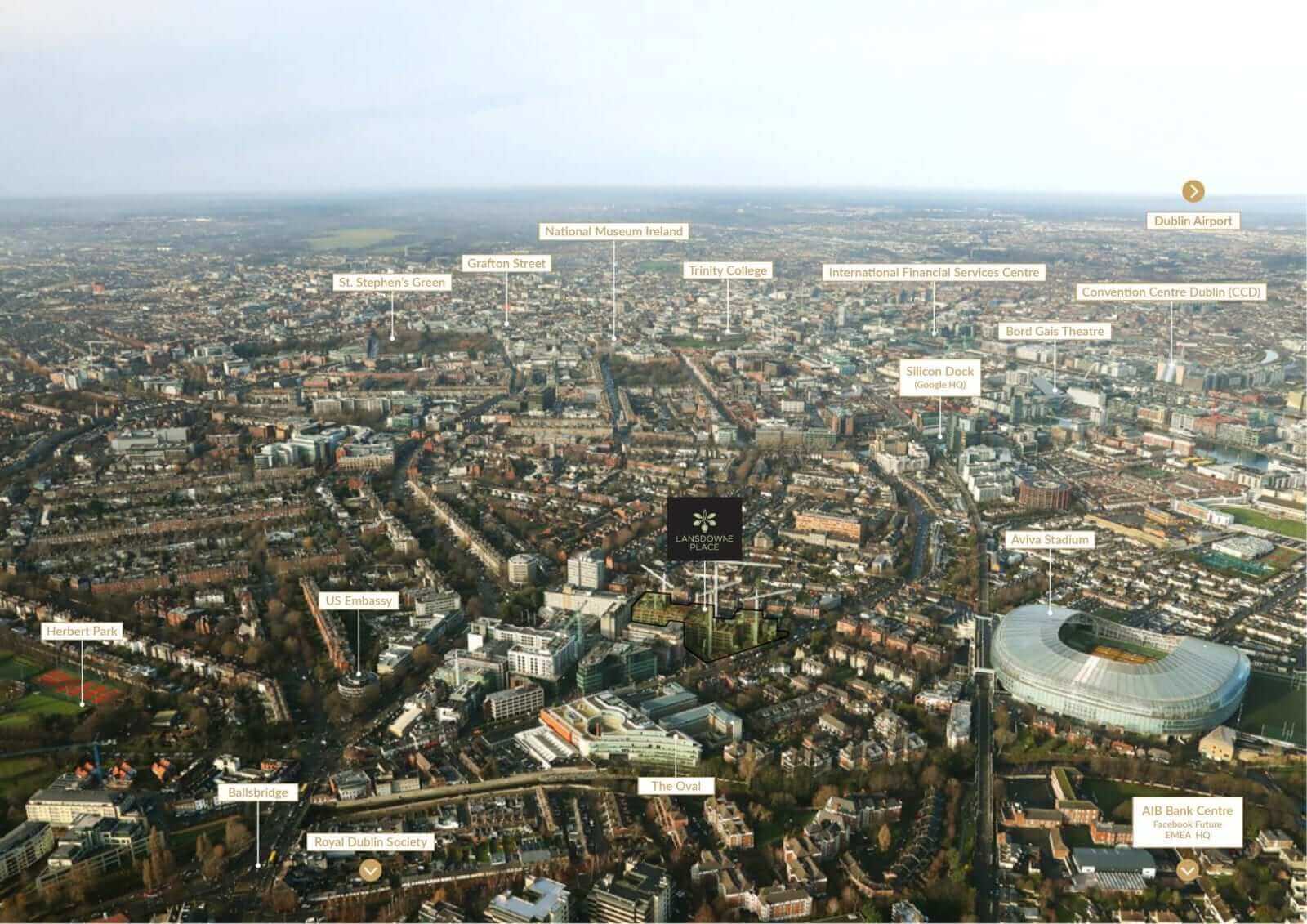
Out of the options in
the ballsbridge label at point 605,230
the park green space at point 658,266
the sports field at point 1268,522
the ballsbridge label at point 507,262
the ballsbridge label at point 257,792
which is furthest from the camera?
the park green space at point 658,266

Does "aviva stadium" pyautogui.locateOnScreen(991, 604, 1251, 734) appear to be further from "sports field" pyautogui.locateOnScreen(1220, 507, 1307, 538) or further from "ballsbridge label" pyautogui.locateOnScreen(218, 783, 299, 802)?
"ballsbridge label" pyautogui.locateOnScreen(218, 783, 299, 802)

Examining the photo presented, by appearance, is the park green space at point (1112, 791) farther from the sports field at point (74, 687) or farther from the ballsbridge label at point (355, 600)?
the sports field at point (74, 687)

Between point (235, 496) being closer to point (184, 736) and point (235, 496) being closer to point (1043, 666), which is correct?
point (184, 736)

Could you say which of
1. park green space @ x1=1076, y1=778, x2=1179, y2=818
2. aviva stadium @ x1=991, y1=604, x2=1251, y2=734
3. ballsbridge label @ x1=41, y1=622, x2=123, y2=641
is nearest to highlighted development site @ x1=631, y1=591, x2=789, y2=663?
park green space @ x1=1076, y1=778, x2=1179, y2=818

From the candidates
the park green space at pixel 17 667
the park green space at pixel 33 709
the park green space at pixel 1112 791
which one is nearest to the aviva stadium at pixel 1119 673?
the park green space at pixel 1112 791

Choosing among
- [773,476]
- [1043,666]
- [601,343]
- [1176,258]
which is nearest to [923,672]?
A: [1043,666]

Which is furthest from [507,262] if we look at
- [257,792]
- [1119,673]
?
[1119,673]

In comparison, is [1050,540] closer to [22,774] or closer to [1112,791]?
[1112,791]
